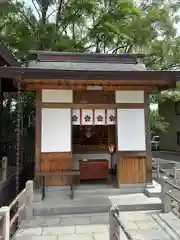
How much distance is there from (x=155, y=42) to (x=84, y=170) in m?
8.64

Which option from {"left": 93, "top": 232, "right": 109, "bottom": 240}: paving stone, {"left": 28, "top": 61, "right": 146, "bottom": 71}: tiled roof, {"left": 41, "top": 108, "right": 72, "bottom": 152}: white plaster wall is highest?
{"left": 28, "top": 61, "right": 146, "bottom": 71}: tiled roof

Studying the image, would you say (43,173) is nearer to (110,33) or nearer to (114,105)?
(114,105)

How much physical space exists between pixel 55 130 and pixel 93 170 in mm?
1796

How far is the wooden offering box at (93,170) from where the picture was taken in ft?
25.8

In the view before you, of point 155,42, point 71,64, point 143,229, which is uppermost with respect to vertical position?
point 155,42

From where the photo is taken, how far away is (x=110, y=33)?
1309 cm

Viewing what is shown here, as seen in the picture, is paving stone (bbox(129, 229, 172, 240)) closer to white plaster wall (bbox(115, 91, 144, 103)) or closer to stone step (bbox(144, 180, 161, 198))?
stone step (bbox(144, 180, 161, 198))

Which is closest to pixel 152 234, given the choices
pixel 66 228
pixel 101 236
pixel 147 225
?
pixel 147 225

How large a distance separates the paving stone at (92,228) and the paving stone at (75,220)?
0.23 meters

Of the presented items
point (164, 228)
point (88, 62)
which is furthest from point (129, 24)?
point (164, 228)

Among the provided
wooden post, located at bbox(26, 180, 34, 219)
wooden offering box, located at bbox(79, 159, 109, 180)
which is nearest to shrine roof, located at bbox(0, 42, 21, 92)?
wooden post, located at bbox(26, 180, 34, 219)

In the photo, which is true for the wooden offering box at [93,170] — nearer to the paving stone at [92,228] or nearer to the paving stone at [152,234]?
the paving stone at [92,228]

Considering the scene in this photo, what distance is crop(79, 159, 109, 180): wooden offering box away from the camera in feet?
25.8

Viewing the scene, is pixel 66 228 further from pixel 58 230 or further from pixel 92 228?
pixel 92 228
